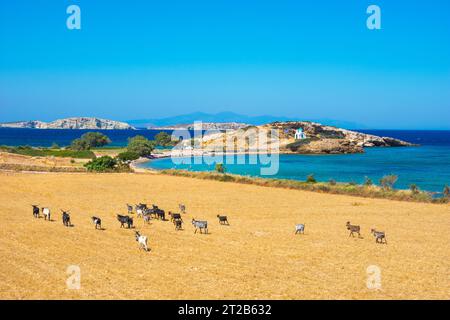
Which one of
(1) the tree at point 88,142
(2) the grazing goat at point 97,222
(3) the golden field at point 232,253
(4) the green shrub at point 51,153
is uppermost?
(1) the tree at point 88,142

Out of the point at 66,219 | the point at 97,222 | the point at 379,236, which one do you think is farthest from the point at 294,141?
the point at 97,222

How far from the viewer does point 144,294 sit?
13.2m

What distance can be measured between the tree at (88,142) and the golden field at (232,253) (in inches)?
3429

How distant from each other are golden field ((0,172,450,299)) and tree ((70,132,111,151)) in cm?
8709

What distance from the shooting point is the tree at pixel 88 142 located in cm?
11814

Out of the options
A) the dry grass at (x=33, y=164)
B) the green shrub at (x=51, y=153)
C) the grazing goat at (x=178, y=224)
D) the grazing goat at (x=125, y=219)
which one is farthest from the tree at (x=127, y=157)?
the grazing goat at (x=178, y=224)

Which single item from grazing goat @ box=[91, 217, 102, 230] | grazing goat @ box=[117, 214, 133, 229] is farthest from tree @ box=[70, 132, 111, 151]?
grazing goat @ box=[117, 214, 133, 229]

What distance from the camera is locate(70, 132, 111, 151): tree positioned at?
11814 cm

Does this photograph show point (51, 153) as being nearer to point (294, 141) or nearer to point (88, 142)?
point (88, 142)

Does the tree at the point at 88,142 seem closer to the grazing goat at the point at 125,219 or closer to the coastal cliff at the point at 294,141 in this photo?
the coastal cliff at the point at 294,141

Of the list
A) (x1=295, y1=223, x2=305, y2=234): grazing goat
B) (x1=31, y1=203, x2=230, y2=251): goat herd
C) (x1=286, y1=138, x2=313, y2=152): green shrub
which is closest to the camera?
(x1=31, y1=203, x2=230, y2=251): goat herd

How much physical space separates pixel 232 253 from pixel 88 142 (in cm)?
11037

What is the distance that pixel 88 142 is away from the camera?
122 m

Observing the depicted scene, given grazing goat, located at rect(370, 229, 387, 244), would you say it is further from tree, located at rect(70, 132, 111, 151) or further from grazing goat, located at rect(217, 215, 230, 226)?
tree, located at rect(70, 132, 111, 151)
